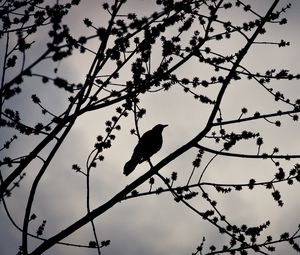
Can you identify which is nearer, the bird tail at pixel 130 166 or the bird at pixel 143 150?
the bird at pixel 143 150

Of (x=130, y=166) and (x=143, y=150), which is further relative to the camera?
(x=130, y=166)

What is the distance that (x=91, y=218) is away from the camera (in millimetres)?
4484

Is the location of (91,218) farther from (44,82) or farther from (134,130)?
(44,82)

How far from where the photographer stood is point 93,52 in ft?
15.5

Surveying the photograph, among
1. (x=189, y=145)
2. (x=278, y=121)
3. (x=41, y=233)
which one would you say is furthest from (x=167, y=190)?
(x=41, y=233)

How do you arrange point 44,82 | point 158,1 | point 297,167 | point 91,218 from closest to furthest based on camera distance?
point 44,82, point 91,218, point 297,167, point 158,1

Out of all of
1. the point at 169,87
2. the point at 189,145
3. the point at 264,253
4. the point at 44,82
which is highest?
the point at 169,87

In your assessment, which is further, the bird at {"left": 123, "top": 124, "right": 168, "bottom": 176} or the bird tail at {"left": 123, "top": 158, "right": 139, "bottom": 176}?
the bird tail at {"left": 123, "top": 158, "right": 139, "bottom": 176}

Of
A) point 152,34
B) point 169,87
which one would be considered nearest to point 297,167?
point 169,87

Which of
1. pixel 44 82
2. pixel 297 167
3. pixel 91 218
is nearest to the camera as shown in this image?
pixel 44 82

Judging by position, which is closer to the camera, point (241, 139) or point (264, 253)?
point (264, 253)

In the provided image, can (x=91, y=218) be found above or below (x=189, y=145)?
below

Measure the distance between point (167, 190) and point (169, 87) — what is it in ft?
4.73

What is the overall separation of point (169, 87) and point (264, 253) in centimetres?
238
